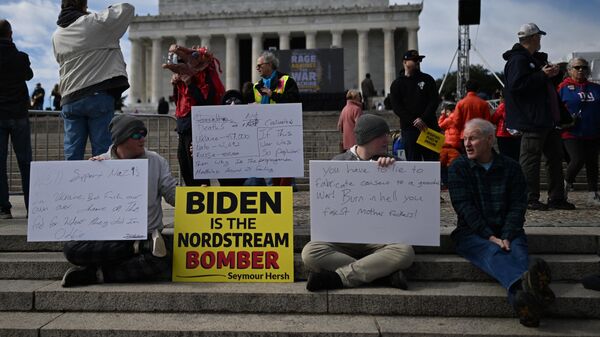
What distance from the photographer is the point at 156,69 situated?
5181cm

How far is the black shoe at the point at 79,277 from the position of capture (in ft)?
12.8

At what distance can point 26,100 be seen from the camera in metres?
5.92

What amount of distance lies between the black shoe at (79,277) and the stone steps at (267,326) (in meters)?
0.28

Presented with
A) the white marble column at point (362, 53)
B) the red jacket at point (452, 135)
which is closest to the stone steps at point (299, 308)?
the red jacket at point (452, 135)

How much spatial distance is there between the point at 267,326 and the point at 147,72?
2211 inches

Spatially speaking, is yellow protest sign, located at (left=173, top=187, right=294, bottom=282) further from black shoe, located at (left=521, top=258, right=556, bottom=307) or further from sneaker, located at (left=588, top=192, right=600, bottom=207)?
sneaker, located at (left=588, top=192, right=600, bottom=207)

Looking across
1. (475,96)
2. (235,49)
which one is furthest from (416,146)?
(235,49)

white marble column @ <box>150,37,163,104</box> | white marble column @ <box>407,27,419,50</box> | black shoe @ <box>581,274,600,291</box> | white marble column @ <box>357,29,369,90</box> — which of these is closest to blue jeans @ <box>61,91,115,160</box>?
black shoe @ <box>581,274,600,291</box>

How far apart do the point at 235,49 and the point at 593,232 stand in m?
50.3

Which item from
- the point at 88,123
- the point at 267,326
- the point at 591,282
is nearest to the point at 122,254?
the point at 267,326

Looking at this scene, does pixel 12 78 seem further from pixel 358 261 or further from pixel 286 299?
pixel 358 261

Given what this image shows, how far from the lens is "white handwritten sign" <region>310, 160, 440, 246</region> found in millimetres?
3980

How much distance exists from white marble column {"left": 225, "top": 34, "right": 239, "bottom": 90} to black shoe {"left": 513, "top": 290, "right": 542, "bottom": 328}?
49.0 meters

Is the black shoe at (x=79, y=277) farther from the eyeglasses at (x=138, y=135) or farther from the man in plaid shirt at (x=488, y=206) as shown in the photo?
the man in plaid shirt at (x=488, y=206)
